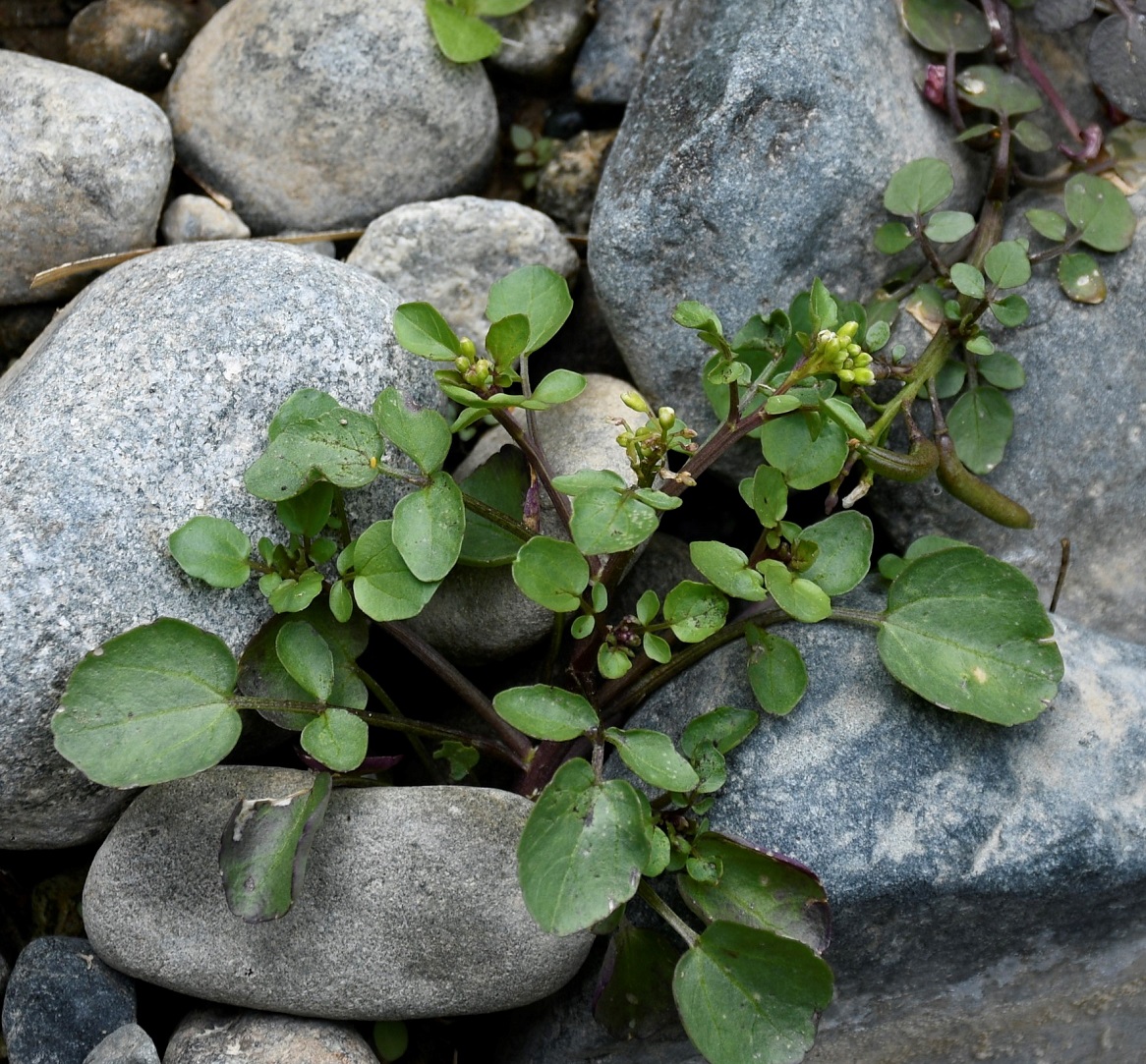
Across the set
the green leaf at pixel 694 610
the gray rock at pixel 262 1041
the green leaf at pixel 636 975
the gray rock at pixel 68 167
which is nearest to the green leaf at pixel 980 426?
the green leaf at pixel 694 610

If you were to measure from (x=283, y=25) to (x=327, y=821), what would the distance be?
1621 millimetres

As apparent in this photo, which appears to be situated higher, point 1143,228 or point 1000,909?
point 1143,228

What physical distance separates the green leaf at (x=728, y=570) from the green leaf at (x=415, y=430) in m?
0.42

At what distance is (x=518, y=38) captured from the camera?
2.57 metres

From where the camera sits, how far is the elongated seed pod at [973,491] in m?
2.08

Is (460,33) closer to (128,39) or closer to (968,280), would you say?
(128,39)

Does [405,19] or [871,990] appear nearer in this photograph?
[871,990]

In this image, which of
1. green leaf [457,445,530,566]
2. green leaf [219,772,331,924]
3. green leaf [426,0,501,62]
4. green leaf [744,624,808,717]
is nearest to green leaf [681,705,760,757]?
green leaf [744,624,808,717]

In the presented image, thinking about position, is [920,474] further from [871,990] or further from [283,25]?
[283,25]

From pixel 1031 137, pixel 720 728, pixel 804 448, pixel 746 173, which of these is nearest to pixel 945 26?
pixel 1031 137

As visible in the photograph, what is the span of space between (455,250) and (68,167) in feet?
2.48

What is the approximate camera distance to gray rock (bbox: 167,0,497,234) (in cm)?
239

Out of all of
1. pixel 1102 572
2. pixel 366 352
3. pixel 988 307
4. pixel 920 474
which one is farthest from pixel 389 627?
pixel 1102 572

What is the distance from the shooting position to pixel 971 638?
186 centimetres
